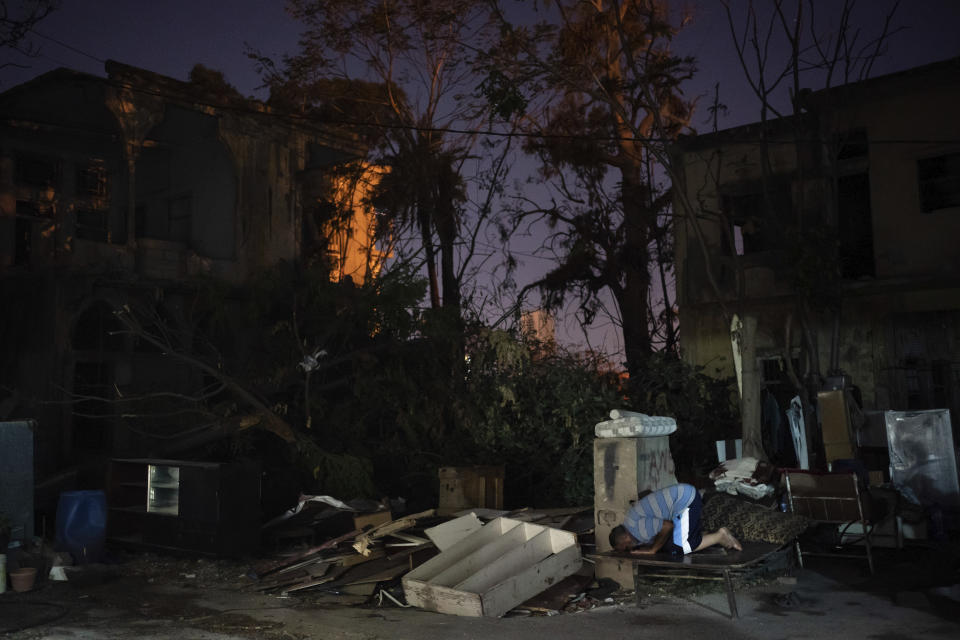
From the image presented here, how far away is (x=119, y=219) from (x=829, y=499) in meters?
14.5

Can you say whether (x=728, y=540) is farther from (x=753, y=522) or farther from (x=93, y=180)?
(x=93, y=180)

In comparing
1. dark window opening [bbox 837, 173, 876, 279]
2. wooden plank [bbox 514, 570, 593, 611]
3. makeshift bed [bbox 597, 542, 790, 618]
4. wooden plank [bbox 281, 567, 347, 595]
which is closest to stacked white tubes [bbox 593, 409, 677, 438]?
makeshift bed [bbox 597, 542, 790, 618]

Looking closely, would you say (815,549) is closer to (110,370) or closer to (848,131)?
(848,131)

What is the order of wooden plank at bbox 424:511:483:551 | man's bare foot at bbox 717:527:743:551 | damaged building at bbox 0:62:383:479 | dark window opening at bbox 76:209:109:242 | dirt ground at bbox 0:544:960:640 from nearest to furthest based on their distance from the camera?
dirt ground at bbox 0:544:960:640 < man's bare foot at bbox 717:527:743:551 < wooden plank at bbox 424:511:483:551 < damaged building at bbox 0:62:383:479 < dark window opening at bbox 76:209:109:242

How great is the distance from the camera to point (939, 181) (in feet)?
48.6

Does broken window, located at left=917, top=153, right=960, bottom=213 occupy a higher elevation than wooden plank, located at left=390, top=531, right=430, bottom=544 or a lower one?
higher

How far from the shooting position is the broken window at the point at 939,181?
1466 cm

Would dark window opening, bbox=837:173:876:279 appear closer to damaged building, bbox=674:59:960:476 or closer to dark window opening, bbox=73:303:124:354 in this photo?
damaged building, bbox=674:59:960:476

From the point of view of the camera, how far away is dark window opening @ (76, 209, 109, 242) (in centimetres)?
1666

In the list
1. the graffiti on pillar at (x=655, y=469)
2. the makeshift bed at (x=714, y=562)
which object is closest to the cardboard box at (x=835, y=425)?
the graffiti on pillar at (x=655, y=469)

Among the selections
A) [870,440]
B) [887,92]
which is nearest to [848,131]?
[887,92]

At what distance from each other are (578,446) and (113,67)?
10735mm

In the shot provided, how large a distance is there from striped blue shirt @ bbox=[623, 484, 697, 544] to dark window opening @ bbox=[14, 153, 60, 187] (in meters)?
13.3

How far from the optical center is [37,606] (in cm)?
873
